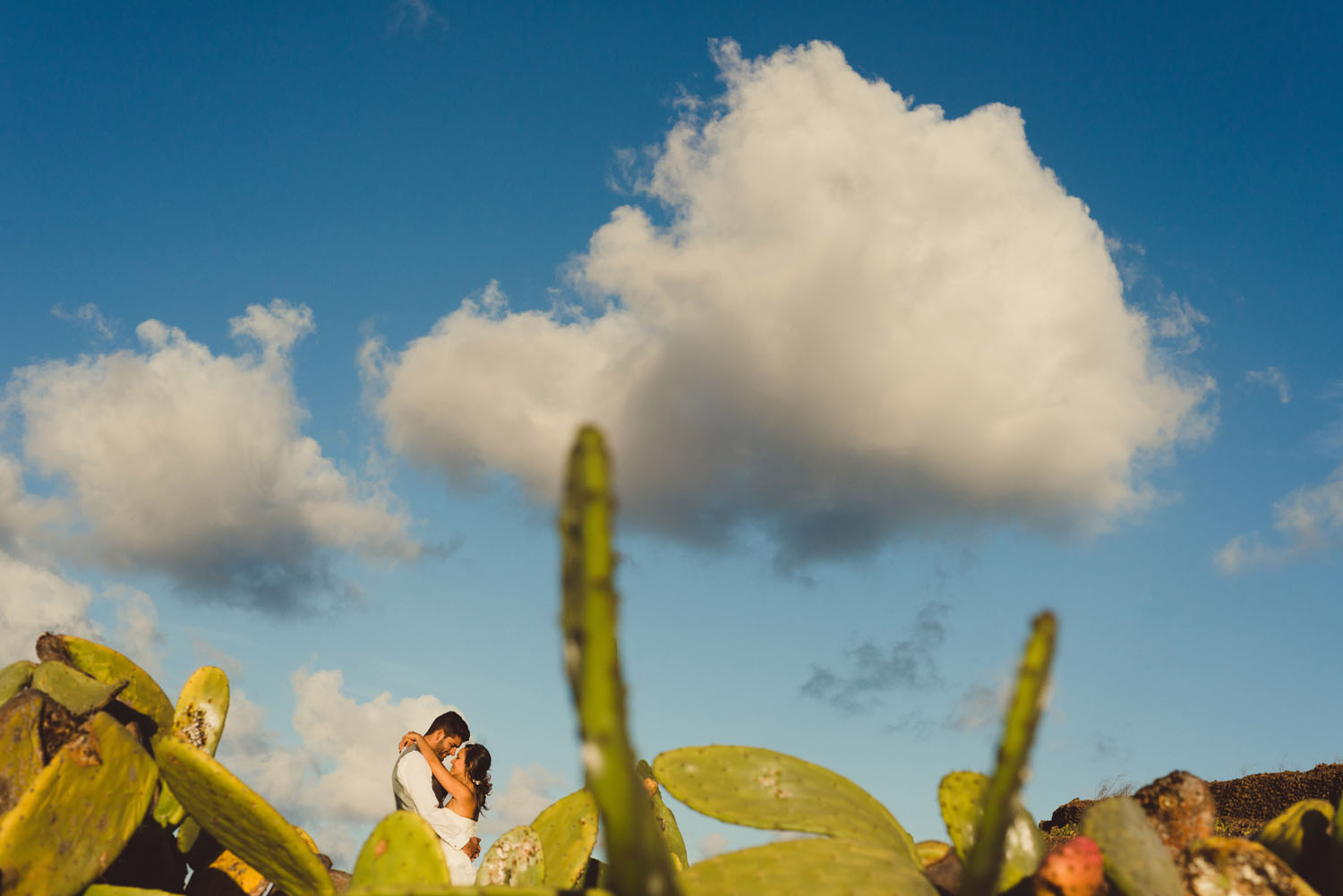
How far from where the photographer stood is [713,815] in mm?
1933

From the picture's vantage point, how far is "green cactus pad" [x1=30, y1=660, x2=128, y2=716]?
2637 mm

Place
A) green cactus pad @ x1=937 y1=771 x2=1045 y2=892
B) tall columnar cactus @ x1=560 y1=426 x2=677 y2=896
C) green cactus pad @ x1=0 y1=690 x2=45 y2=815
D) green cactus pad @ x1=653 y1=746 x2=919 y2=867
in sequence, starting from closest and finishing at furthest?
tall columnar cactus @ x1=560 y1=426 x2=677 y2=896, green cactus pad @ x1=937 y1=771 x2=1045 y2=892, green cactus pad @ x1=653 y1=746 x2=919 y2=867, green cactus pad @ x1=0 y1=690 x2=45 y2=815

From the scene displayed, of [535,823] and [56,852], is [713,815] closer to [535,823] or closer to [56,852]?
[535,823]

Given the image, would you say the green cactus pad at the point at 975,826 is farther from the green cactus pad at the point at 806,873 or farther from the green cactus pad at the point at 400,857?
the green cactus pad at the point at 400,857

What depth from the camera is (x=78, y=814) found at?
2234 millimetres

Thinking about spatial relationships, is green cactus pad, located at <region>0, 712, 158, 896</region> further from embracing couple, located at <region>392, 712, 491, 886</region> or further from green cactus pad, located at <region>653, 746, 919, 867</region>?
embracing couple, located at <region>392, 712, 491, 886</region>

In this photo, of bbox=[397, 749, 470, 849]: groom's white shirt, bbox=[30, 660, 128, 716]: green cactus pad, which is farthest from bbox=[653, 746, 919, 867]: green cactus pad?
bbox=[397, 749, 470, 849]: groom's white shirt

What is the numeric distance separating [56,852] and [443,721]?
3853 millimetres

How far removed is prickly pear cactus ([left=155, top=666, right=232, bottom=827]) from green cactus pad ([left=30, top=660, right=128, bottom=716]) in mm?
286

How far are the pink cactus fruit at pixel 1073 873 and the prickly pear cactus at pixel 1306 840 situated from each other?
63 cm

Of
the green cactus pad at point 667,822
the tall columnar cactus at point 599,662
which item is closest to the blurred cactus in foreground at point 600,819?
the tall columnar cactus at point 599,662

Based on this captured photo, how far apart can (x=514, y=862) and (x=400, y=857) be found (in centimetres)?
61

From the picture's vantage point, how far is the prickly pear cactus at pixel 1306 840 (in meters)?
1.83

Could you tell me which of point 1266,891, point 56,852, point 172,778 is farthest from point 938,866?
point 56,852
